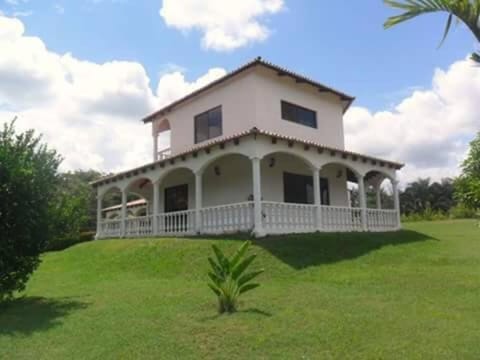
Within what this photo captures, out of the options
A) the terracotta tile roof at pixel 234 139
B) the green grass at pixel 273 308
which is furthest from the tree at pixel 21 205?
the terracotta tile roof at pixel 234 139

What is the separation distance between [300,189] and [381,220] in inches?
142

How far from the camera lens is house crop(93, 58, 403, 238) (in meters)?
14.3

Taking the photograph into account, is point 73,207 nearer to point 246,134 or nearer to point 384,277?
point 246,134

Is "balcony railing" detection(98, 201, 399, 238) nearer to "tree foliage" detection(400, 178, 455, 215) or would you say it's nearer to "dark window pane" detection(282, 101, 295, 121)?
"dark window pane" detection(282, 101, 295, 121)

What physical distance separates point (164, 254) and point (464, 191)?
10061 mm

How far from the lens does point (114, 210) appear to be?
102 ft

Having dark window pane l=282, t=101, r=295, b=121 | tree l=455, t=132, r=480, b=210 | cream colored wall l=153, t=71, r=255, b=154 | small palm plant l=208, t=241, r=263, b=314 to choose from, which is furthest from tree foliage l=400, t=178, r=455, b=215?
tree l=455, t=132, r=480, b=210

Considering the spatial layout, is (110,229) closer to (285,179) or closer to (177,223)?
(177,223)

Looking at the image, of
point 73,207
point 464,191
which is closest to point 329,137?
point 73,207

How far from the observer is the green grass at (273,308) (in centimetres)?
558

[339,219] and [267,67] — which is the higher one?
[267,67]

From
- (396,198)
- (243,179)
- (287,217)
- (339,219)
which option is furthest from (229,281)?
(396,198)

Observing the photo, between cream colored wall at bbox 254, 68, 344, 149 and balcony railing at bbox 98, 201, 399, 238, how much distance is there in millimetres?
3953

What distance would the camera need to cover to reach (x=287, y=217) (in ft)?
46.4
